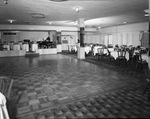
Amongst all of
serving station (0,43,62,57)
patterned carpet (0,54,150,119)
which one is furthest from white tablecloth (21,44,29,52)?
patterned carpet (0,54,150,119)

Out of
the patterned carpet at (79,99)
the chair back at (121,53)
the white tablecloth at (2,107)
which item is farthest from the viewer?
the chair back at (121,53)

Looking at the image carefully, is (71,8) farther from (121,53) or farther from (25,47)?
(25,47)

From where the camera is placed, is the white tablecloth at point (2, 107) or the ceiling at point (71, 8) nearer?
the white tablecloth at point (2, 107)

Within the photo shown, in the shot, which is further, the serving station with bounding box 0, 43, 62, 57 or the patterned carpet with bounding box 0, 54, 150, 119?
the serving station with bounding box 0, 43, 62, 57

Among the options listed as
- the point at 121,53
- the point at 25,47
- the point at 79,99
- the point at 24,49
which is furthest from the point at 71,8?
the point at 25,47

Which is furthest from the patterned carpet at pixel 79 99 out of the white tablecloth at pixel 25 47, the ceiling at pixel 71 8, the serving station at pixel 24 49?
the white tablecloth at pixel 25 47

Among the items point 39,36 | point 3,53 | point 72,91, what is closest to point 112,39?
point 39,36

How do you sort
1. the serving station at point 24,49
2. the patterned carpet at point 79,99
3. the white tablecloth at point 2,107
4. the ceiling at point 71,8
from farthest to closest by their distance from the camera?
the serving station at point 24,49 → the ceiling at point 71,8 → the patterned carpet at point 79,99 → the white tablecloth at point 2,107

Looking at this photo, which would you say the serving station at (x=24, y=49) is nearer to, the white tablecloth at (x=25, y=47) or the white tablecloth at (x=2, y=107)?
the white tablecloth at (x=25, y=47)

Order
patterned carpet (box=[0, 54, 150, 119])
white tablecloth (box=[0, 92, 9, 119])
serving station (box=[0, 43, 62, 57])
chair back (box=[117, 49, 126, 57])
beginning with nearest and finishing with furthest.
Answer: white tablecloth (box=[0, 92, 9, 119]), patterned carpet (box=[0, 54, 150, 119]), chair back (box=[117, 49, 126, 57]), serving station (box=[0, 43, 62, 57])

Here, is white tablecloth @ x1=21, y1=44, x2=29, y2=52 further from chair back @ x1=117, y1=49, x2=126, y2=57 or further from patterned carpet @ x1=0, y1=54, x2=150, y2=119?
chair back @ x1=117, y1=49, x2=126, y2=57

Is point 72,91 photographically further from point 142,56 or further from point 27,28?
point 27,28

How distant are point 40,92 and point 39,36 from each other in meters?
14.5

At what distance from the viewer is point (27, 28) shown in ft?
46.5
